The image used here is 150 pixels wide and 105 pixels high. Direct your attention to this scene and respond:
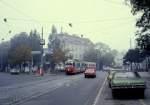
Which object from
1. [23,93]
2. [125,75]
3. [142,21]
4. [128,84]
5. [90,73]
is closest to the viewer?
[128,84]

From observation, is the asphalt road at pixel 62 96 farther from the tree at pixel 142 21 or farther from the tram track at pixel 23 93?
the tree at pixel 142 21

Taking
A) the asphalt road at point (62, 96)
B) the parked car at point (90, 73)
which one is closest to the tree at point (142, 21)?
the asphalt road at point (62, 96)

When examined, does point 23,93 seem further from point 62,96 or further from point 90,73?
point 90,73

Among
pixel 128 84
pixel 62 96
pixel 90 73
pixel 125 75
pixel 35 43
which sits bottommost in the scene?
pixel 62 96

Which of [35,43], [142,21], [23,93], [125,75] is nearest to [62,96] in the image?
[23,93]

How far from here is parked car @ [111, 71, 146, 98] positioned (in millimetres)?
25719

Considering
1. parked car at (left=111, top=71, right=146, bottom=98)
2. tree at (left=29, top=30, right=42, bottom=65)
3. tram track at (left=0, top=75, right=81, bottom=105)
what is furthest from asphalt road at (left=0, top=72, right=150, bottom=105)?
tree at (left=29, top=30, right=42, bottom=65)

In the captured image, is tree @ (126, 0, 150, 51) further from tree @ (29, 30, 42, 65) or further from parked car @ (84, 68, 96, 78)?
tree @ (29, 30, 42, 65)

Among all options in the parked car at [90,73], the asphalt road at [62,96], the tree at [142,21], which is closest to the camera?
the asphalt road at [62,96]

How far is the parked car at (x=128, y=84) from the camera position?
25.7m

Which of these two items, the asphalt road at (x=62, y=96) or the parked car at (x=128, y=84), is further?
the parked car at (x=128, y=84)

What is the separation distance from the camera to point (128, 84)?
25.8 metres

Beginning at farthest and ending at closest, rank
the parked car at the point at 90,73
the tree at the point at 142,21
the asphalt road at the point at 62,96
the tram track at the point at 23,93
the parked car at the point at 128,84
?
the parked car at the point at 90,73, the tree at the point at 142,21, the tram track at the point at 23,93, the parked car at the point at 128,84, the asphalt road at the point at 62,96

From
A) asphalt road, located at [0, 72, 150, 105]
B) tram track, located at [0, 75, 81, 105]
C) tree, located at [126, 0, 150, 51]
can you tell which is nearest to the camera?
asphalt road, located at [0, 72, 150, 105]
